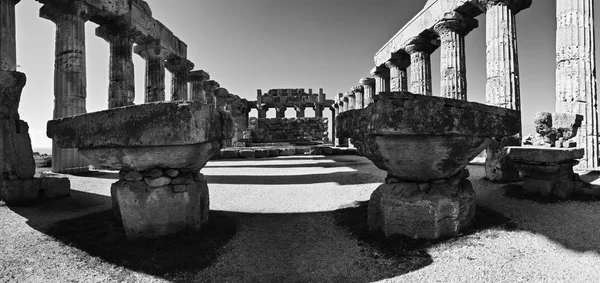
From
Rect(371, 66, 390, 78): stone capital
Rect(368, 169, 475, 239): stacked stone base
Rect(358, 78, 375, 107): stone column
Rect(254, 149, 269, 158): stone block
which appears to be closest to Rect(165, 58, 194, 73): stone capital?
Rect(254, 149, 269, 158): stone block

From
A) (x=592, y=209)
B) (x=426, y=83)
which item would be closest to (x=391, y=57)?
(x=426, y=83)

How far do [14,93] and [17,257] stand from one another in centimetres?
363

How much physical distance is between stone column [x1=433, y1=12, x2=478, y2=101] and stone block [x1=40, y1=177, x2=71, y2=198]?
10672mm

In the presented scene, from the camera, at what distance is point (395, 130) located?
8.69 ft

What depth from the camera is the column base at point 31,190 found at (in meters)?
4.35

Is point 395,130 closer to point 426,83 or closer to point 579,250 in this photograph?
point 579,250

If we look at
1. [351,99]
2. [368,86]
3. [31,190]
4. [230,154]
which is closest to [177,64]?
[230,154]

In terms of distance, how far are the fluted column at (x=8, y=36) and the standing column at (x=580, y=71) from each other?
1515 centimetres

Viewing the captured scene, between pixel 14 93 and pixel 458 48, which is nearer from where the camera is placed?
pixel 14 93

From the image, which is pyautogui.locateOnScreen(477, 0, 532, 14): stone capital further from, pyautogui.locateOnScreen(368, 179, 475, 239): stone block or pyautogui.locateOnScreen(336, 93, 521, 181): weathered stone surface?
pyautogui.locateOnScreen(368, 179, 475, 239): stone block

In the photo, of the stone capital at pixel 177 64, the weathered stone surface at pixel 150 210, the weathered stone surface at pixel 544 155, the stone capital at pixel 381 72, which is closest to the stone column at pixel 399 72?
the stone capital at pixel 381 72

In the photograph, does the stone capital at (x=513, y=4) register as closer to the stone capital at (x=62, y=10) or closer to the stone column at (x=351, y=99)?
the stone capital at (x=62, y=10)

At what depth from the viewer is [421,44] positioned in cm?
1194

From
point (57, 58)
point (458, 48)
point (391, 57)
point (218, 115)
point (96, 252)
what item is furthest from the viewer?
point (391, 57)
